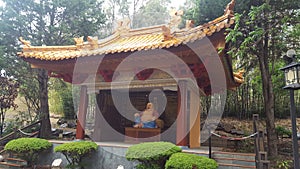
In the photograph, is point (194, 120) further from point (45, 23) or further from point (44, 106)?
point (45, 23)

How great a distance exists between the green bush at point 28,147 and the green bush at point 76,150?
0.67 meters

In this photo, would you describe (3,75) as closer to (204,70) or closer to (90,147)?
(90,147)

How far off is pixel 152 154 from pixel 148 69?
2472mm

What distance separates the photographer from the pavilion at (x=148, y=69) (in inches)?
196

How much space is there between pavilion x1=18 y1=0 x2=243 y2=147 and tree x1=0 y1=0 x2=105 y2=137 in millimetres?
3750

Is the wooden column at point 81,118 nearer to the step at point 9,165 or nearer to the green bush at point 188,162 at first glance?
the step at point 9,165

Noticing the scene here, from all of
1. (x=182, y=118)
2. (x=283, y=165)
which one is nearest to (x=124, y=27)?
(x=182, y=118)

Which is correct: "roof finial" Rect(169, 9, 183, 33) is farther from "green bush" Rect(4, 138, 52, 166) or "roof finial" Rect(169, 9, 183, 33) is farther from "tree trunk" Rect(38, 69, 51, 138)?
"tree trunk" Rect(38, 69, 51, 138)

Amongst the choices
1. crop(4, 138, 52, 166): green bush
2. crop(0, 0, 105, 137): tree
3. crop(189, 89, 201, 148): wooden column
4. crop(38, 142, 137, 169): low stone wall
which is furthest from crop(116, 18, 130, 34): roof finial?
crop(4, 138, 52, 166): green bush

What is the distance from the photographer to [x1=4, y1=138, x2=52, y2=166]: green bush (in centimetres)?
569

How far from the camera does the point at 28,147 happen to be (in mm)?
5723

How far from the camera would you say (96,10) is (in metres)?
11.8

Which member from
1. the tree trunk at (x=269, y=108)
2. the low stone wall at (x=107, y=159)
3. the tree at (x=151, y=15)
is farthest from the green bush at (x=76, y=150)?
the tree at (x=151, y=15)

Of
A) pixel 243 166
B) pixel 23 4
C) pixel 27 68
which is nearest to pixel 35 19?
pixel 23 4
